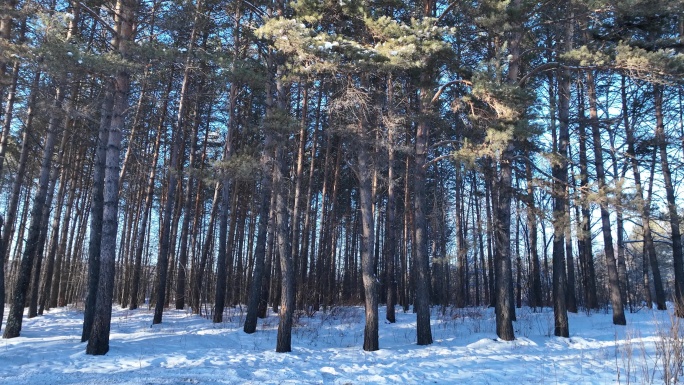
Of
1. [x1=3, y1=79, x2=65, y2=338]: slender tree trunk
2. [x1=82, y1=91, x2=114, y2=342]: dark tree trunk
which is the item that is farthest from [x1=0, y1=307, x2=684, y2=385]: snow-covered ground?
[x1=82, y1=91, x2=114, y2=342]: dark tree trunk

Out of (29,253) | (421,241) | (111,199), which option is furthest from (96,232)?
(421,241)

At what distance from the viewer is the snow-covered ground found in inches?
284

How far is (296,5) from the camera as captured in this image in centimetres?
895

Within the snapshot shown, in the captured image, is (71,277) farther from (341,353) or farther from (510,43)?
(510,43)

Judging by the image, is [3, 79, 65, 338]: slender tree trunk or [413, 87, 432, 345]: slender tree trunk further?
[413, 87, 432, 345]: slender tree trunk

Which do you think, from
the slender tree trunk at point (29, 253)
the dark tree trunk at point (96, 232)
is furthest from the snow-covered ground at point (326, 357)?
the dark tree trunk at point (96, 232)

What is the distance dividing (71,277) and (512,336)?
22358 mm

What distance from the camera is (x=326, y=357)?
9336 millimetres

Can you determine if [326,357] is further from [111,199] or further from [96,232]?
[96,232]

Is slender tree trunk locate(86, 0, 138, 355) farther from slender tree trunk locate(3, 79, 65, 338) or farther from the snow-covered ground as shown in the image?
slender tree trunk locate(3, 79, 65, 338)

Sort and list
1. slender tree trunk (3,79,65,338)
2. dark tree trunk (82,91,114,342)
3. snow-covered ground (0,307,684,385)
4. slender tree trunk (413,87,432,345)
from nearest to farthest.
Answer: snow-covered ground (0,307,684,385)
dark tree trunk (82,91,114,342)
slender tree trunk (3,79,65,338)
slender tree trunk (413,87,432,345)

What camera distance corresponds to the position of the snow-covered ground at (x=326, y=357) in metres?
7.20

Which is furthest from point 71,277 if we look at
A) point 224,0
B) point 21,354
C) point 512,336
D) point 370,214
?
point 512,336

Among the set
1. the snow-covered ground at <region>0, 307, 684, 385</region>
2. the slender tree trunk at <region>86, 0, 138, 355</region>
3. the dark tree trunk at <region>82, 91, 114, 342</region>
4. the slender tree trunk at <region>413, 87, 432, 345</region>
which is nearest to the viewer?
the snow-covered ground at <region>0, 307, 684, 385</region>
